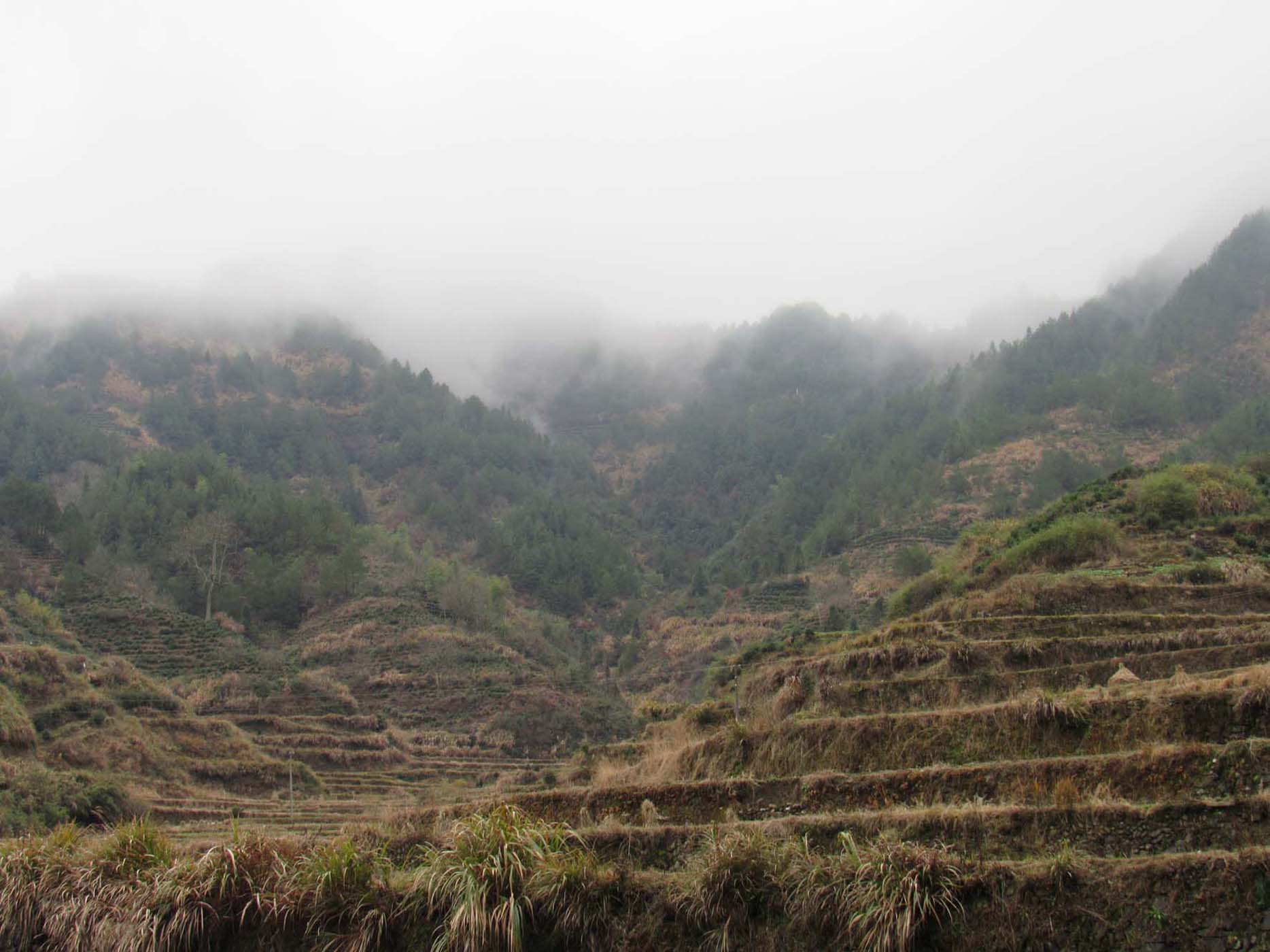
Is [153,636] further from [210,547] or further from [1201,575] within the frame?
[1201,575]

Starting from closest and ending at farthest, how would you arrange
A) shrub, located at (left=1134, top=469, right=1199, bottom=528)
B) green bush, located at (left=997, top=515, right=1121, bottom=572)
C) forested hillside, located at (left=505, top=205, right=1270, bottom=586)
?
1. green bush, located at (left=997, top=515, right=1121, bottom=572)
2. shrub, located at (left=1134, top=469, right=1199, bottom=528)
3. forested hillside, located at (left=505, top=205, right=1270, bottom=586)

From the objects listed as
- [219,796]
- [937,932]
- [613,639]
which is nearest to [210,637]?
[219,796]

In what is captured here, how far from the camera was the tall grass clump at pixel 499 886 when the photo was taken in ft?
37.8

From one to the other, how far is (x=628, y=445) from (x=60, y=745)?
129 metres

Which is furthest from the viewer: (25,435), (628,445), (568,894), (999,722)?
(628,445)

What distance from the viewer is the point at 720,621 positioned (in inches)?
2840

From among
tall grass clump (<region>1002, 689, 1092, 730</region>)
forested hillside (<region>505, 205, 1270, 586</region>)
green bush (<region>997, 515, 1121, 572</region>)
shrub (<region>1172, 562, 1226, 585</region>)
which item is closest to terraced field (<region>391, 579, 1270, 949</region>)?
tall grass clump (<region>1002, 689, 1092, 730</region>)

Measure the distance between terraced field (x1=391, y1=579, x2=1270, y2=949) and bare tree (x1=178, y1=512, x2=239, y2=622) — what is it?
54.1 metres

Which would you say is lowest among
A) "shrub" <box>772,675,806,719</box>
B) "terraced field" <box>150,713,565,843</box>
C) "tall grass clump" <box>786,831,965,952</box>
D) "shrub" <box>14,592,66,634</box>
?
"terraced field" <box>150,713,565,843</box>

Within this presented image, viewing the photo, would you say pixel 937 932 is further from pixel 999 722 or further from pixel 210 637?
pixel 210 637

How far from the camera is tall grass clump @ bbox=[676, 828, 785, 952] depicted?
1095 cm

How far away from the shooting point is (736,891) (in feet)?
36.4

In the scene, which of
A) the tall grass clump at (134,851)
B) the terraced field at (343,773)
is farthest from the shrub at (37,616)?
the tall grass clump at (134,851)

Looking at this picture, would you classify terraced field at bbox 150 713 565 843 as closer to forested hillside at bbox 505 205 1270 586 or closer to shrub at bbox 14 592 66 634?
shrub at bbox 14 592 66 634
